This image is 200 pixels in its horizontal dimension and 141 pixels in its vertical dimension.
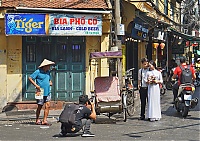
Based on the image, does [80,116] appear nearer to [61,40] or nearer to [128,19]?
[61,40]

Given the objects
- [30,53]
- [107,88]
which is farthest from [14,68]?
[107,88]

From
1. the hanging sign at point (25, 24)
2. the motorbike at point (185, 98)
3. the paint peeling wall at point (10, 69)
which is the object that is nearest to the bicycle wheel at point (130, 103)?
the motorbike at point (185, 98)

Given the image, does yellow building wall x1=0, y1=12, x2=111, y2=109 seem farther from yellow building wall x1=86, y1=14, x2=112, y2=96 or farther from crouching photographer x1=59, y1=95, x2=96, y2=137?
crouching photographer x1=59, y1=95, x2=96, y2=137

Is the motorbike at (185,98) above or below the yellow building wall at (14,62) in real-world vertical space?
below

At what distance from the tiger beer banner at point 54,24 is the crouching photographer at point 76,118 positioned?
4861 mm

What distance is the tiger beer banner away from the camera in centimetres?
1361

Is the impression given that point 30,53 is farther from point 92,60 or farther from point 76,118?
point 76,118

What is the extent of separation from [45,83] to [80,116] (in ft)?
8.20

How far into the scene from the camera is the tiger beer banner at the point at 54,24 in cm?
1361

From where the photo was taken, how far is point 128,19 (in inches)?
691

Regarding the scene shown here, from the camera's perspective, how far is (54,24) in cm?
1380

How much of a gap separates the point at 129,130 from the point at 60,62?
5.11 m

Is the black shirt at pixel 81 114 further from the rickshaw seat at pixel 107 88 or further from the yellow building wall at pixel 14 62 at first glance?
the yellow building wall at pixel 14 62

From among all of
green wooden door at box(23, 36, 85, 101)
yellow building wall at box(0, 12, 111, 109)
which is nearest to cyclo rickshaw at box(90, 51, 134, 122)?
yellow building wall at box(0, 12, 111, 109)
